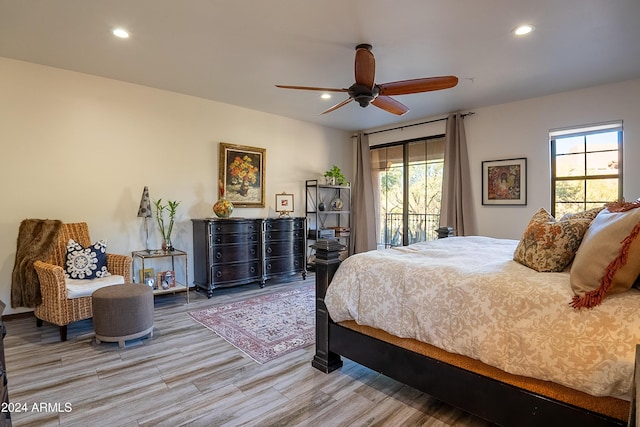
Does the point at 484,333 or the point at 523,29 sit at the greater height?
the point at 523,29

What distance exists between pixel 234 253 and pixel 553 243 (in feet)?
12.3

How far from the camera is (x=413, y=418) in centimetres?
Result: 192

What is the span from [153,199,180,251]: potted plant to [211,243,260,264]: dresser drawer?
0.57 metres

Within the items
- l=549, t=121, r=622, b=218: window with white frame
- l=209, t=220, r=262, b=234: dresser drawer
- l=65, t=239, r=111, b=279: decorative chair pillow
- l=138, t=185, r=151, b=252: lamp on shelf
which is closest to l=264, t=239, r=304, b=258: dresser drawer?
l=209, t=220, r=262, b=234: dresser drawer

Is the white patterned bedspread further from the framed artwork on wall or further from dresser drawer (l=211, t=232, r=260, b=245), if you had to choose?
the framed artwork on wall

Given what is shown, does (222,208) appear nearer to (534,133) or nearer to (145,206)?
(145,206)

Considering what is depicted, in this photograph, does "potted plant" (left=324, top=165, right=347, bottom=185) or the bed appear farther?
"potted plant" (left=324, top=165, right=347, bottom=185)

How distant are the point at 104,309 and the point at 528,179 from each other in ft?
Result: 17.4

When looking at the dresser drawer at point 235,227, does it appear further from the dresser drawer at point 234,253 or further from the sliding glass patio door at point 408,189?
the sliding glass patio door at point 408,189

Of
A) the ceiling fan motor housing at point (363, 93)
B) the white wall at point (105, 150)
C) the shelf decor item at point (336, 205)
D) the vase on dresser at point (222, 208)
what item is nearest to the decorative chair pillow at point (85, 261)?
the white wall at point (105, 150)

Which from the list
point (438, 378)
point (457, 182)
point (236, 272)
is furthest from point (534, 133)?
point (236, 272)

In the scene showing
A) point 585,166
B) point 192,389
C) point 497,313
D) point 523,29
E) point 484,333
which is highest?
point 523,29

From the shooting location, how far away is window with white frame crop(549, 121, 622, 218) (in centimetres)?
424

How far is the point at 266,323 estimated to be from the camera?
134 inches
